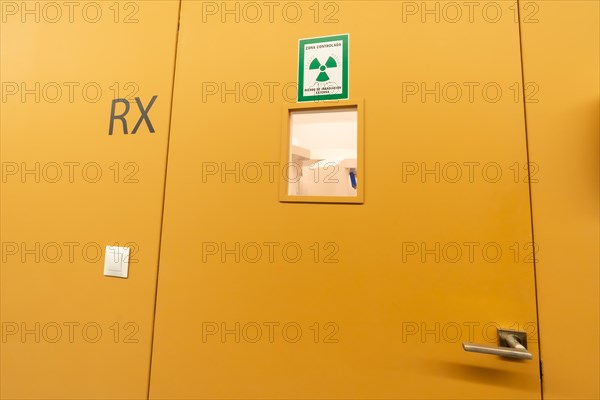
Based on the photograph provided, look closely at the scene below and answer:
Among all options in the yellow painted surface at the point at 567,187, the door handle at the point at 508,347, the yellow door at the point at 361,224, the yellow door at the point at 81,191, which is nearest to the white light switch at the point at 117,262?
the yellow door at the point at 81,191

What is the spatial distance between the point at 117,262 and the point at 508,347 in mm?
1113

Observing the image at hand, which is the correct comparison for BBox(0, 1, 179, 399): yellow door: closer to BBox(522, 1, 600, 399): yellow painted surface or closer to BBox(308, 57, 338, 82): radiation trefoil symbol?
BBox(308, 57, 338, 82): radiation trefoil symbol

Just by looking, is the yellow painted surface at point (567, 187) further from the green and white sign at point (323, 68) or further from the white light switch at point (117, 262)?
the white light switch at point (117, 262)

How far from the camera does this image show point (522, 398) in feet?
2.06

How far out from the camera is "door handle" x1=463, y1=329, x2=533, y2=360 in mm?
585

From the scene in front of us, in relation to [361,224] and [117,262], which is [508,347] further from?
[117,262]

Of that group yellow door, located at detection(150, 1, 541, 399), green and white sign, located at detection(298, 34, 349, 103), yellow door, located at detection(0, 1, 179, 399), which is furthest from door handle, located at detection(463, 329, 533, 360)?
yellow door, located at detection(0, 1, 179, 399)

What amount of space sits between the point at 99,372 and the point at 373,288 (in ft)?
2.95

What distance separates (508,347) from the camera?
62cm

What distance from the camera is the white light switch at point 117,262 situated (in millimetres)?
833

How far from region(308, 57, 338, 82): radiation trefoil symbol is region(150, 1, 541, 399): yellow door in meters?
0.05

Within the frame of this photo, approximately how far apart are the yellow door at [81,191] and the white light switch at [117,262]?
0.02m

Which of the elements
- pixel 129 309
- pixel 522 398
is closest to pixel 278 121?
pixel 129 309

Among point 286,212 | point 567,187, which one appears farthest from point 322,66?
point 567,187
